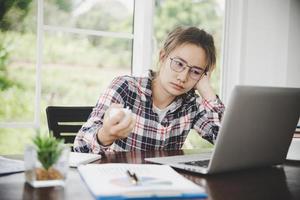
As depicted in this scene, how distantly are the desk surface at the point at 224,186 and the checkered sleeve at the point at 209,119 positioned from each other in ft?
1.78

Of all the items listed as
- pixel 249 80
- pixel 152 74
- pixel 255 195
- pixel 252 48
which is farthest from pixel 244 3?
pixel 255 195

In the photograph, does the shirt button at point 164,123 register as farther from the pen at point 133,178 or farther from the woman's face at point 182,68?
the pen at point 133,178

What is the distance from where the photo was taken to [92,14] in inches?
100

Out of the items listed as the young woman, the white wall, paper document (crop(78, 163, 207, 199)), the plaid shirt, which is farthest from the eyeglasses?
the white wall

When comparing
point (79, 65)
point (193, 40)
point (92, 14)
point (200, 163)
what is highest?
point (92, 14)

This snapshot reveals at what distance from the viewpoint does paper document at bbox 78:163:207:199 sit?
2.47 feet

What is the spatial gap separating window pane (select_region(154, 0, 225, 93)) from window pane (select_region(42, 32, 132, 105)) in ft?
0.89

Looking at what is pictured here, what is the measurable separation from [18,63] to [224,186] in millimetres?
1717

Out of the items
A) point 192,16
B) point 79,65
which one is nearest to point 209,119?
point 79,65

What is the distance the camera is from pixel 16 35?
7.55 feet

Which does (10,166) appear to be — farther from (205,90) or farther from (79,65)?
(79,65)

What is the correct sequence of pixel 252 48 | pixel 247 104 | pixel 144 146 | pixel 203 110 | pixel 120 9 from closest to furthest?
pixel 247 104, pixel 144 146, pixel 203 110, pixel 120 9, pixel 252 48

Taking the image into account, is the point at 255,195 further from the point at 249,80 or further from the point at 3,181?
the point at 249,80

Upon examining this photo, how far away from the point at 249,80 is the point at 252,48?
0.22 metres
